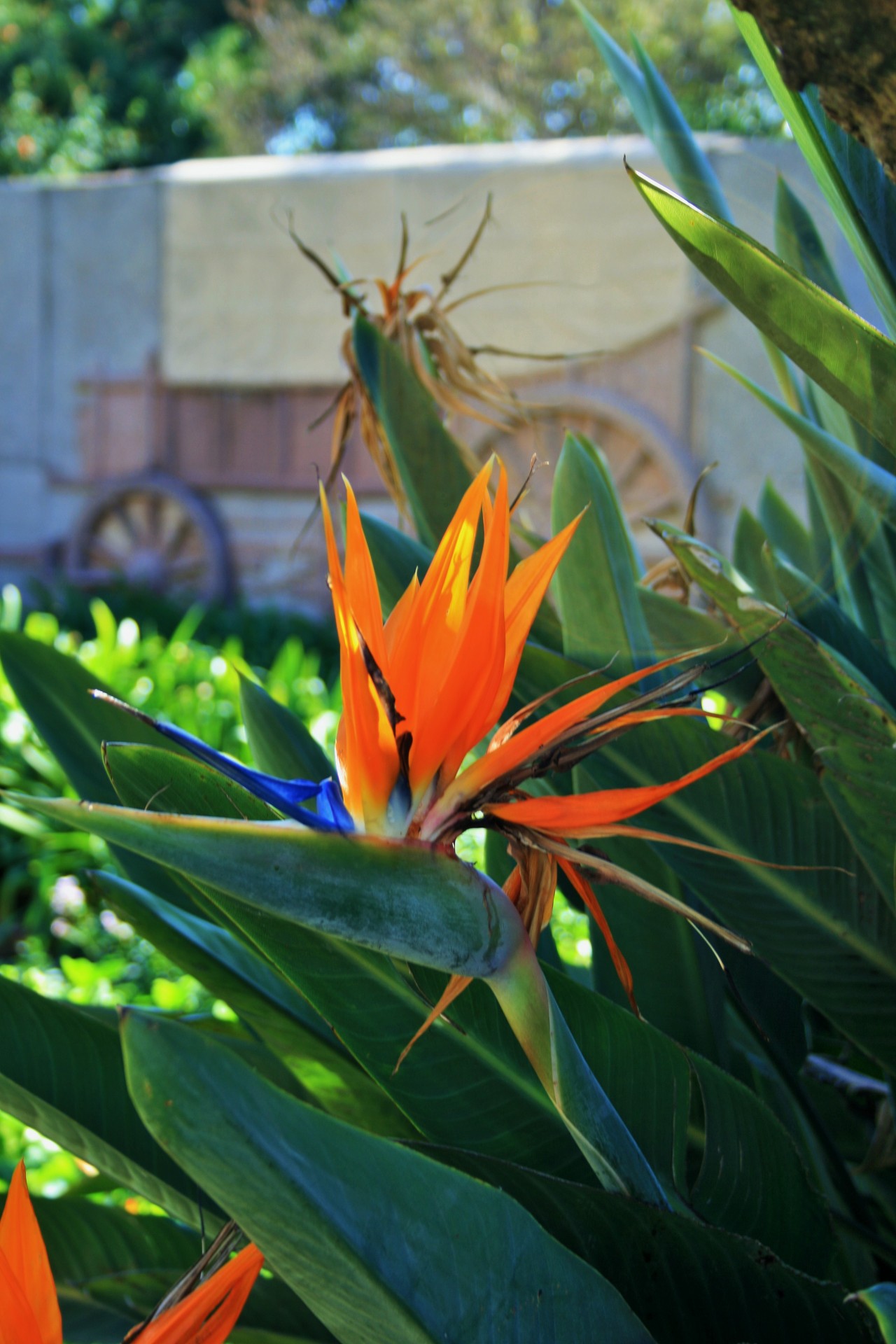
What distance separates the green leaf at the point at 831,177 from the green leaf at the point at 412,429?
185 millimetres

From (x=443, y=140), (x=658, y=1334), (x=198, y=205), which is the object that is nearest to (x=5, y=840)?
(x=658, y=1334)

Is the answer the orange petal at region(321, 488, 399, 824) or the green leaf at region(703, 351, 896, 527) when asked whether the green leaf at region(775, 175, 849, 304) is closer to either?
the green leaf at region(703, 351, 896, 527)

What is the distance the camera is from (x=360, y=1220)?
0.22 m

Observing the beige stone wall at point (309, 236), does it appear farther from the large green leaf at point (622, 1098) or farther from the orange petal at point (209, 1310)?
the orange petal at point (209, 1310)

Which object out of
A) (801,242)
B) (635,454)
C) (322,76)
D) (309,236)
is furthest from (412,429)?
(322,76)

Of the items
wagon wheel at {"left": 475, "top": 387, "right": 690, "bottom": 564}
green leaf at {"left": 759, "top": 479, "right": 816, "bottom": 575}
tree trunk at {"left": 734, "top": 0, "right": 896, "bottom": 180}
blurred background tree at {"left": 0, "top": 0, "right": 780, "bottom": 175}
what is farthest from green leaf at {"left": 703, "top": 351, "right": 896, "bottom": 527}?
blurred background tree at {"left": 0, "top": 0, "right": 780, "bottom": 175}

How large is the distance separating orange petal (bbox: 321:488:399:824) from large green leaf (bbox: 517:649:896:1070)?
0.19 metres

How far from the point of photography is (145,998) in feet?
4.97

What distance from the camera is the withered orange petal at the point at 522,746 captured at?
9.1 inches

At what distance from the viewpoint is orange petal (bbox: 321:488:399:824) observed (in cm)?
24

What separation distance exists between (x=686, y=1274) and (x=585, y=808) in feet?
0.59

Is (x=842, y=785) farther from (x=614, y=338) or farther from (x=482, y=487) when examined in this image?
(x=614, y=338)

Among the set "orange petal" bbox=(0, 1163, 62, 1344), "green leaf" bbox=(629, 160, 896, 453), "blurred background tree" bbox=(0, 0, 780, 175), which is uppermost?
"blurred background tree" bbox=(0, 0, 780, 175)

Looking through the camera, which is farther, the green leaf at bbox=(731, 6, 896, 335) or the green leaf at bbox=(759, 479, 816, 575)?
the green leaf at bbox=(759, 479, 816, 575)
